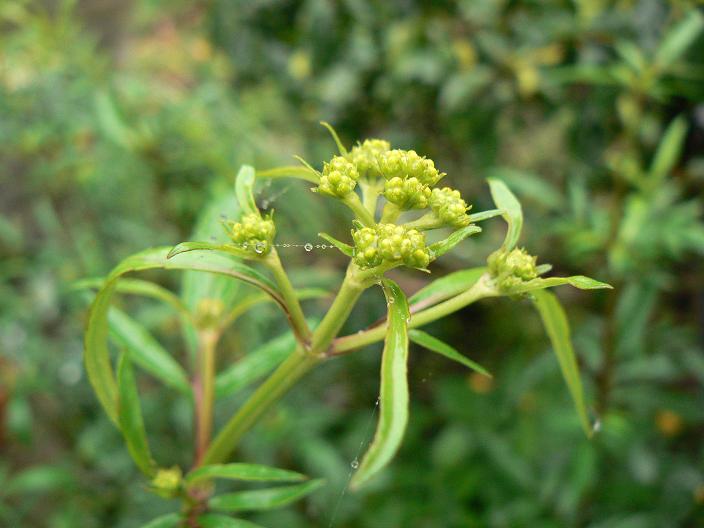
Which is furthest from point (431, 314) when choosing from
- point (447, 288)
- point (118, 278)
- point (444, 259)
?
point (444, 259)

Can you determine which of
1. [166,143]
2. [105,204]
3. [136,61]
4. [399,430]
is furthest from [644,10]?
[136,61]

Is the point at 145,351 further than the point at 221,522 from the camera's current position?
Yes

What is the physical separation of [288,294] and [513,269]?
21 centimetres

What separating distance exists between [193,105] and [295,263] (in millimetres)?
570

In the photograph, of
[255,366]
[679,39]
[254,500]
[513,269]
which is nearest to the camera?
[513,269]

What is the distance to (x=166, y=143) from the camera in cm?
173

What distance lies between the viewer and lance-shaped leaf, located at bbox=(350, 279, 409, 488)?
A: 1.51ft

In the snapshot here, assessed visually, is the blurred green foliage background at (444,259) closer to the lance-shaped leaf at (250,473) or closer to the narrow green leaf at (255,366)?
the narrow green leaf at (255,366)

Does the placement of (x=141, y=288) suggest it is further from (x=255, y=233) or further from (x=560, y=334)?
(x=560, y=334)

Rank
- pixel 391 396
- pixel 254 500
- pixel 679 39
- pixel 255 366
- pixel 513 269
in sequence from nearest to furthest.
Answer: pixel 391 396 → pixel 513 269 → pixel 254 500 → pixel 255 366 → pixel 679 39

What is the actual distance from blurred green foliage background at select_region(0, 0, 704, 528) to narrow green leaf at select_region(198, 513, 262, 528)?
2.33 ft

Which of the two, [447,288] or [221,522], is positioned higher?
[447,288]

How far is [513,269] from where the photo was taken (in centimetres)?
61

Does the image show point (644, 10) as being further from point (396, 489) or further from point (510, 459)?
point (396, 489)
